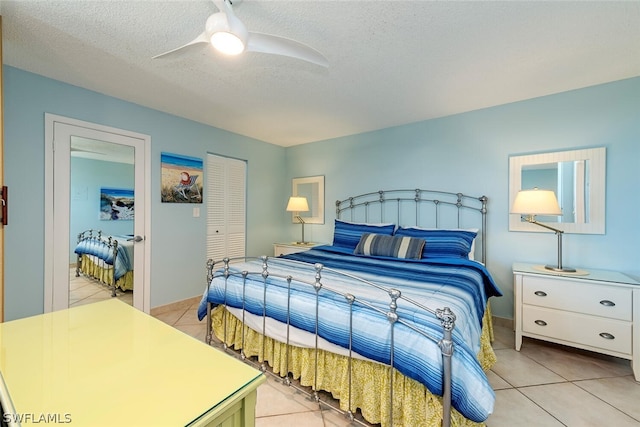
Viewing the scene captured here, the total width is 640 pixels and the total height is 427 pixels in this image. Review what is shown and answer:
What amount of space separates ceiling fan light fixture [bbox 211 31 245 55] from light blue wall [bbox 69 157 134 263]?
2.19 metres

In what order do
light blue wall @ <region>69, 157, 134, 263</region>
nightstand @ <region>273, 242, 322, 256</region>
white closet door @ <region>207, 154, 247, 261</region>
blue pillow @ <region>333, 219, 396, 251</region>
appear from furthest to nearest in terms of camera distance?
nightstand @ <region>273, 242, 322, 256</region> → white closet door @ <region>207, 154, 247, 261</region> → blue pillow @ <region>333, 219, 396, 251</region> → light blue wall @ <region>69, 157, 134, 263</region>

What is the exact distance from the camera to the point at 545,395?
184cm

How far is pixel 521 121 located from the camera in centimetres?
285

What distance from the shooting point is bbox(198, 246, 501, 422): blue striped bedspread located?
1.22m

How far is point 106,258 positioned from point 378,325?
286 cm

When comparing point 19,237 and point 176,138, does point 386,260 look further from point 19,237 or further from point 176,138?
point 19,237

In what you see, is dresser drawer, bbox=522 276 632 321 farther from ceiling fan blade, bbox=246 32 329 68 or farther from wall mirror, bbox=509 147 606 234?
ceiling fan blade, bbox=246 32 329 68

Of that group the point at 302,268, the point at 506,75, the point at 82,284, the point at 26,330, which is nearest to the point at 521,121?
the point at 506,75

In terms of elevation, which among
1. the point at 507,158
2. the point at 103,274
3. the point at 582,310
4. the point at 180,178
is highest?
the point at 507,158

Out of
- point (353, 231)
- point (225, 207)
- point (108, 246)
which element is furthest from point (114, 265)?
point (353, 231)

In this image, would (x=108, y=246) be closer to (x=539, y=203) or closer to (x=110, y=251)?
(x=110, y=251)

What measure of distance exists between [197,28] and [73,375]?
1.94 m

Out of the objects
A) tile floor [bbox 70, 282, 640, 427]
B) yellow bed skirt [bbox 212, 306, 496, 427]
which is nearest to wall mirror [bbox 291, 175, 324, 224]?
yellow bed skirt [bbox 212, 306, 496, 427]

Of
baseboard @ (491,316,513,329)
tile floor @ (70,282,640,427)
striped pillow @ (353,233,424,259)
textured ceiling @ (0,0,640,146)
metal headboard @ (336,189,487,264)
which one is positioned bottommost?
tile floor @ (70,282,640,427)
